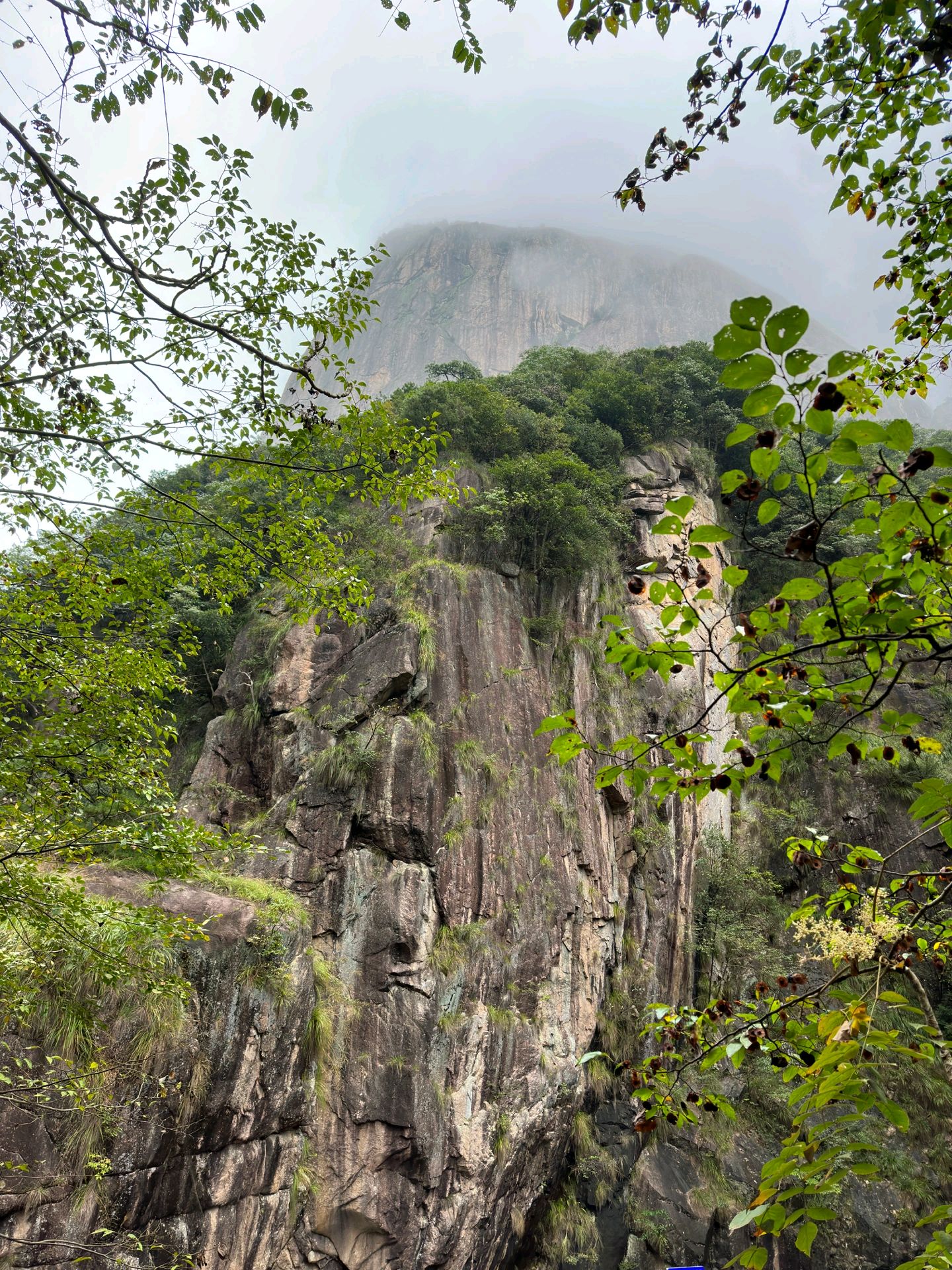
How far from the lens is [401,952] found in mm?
9328

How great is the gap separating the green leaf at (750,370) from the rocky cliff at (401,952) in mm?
6732

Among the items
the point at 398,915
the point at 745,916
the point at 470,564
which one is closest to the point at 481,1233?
the point at 398,915

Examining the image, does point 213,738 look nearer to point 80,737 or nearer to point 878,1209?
point 80,737

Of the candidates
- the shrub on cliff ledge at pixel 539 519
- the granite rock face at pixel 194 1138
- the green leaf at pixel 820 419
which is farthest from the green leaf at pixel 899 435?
the shrub on cliff ledge at pixel 539 519

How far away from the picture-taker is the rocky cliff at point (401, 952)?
21.6 feet

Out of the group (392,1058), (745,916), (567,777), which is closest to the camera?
(392,1058)

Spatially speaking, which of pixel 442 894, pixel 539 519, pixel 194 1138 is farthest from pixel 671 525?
pixel 539 519

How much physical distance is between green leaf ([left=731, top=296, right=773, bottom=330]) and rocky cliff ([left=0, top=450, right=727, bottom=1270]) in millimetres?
6813

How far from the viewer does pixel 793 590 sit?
5.69 ft

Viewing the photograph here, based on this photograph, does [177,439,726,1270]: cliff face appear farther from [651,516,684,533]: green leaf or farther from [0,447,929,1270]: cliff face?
[651,516,684,533]: green leaf

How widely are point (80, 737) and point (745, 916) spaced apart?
13017 millimetres

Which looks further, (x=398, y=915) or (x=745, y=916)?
(x=745, y=916)

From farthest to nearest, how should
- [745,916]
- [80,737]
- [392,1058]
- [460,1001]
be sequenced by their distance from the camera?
1. [745,916]
2. [460,1001]
3. [392,1058]
4. [80,737]

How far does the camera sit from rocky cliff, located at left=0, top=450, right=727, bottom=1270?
659 centimetres
